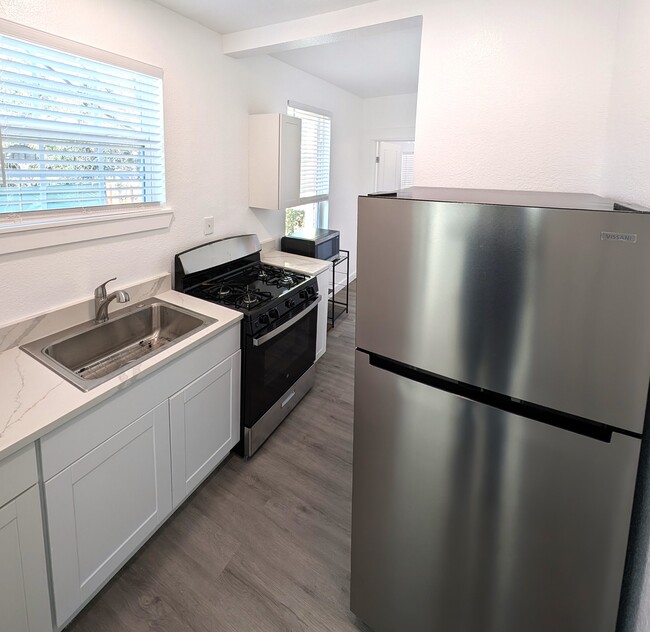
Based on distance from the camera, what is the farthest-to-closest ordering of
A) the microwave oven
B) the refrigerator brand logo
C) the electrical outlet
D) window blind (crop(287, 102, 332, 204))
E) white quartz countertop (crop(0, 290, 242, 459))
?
window blind (crop(287, 102, 332, 204)) → the microwave oven → the electrical outlet → white quartz countertop (crop(0, 290, 242, 459)) → the refrigerator brand logo

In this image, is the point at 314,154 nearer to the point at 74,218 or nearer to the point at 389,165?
the point at 389,165

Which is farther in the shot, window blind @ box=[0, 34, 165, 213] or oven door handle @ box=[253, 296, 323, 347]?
oven door handle @ box=[253, 296, 323, 347]

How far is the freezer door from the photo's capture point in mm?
992

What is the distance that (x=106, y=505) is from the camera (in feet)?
5.08

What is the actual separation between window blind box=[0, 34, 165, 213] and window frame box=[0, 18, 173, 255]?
0.02m

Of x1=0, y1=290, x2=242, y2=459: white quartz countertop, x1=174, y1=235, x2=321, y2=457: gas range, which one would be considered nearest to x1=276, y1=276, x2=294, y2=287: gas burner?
x1=174, y1=235, x2=321, y2=457: gas range

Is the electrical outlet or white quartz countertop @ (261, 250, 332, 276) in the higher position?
the electrical outlet

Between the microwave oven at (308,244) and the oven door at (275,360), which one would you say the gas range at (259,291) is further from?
the microwave oven at (308,244)

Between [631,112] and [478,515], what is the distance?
1.25 m

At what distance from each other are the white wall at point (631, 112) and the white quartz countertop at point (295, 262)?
1943 millimetres

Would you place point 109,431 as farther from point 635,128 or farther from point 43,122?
point 635,128

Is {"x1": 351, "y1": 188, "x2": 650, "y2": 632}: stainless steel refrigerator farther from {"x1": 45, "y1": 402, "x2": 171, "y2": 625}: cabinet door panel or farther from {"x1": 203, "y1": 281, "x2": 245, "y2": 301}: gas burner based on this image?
{"x1": 203, "y1": 281, "x2": 245, "y2": 301}: gas burner

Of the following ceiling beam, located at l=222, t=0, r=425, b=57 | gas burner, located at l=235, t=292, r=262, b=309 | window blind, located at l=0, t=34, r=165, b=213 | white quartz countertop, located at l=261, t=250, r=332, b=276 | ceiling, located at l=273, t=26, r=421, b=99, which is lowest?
gas burner, located at l=235, t=292, r=262, b=309

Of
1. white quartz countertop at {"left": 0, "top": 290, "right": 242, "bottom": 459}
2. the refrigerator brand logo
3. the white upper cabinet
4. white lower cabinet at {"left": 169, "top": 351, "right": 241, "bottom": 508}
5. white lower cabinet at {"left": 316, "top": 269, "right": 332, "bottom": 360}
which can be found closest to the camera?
the refrigerator brand logo
